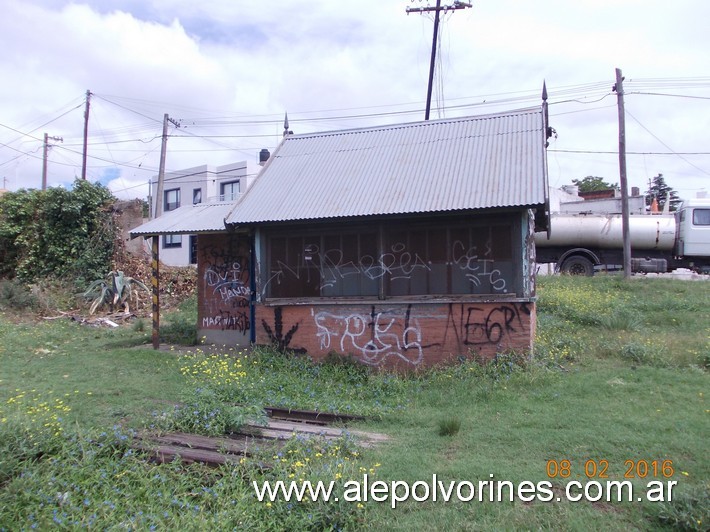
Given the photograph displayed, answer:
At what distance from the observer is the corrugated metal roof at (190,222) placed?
11.8m

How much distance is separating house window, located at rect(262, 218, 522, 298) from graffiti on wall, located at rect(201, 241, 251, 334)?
6.66 ft

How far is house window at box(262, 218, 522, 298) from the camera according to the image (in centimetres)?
949

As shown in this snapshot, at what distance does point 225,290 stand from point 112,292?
7234 millimetres

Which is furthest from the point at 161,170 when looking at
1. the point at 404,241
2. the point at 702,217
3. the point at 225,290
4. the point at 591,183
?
the point at 591,183

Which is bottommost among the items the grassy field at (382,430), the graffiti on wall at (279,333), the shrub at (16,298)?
the grassy field at (382,430)

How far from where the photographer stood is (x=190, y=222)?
12.4 meters

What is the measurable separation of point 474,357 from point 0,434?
6.64 m

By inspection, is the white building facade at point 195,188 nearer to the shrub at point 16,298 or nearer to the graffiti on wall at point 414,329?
the shrub at point 16,298

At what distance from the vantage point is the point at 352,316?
10039mm

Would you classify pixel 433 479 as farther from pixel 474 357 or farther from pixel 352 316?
pixel 352 316

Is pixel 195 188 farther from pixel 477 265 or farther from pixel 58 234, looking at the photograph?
pixel 477 265

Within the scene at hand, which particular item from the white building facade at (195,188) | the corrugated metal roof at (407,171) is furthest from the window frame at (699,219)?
the white building facade at (195,188)

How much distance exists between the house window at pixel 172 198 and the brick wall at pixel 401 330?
89.6 feet

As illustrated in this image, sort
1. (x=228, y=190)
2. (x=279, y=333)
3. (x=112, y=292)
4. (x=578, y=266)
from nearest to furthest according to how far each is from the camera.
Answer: (x=279, y=333) < (x=112, y=292) < (x=578, y=266) < (x=228, y=190)
